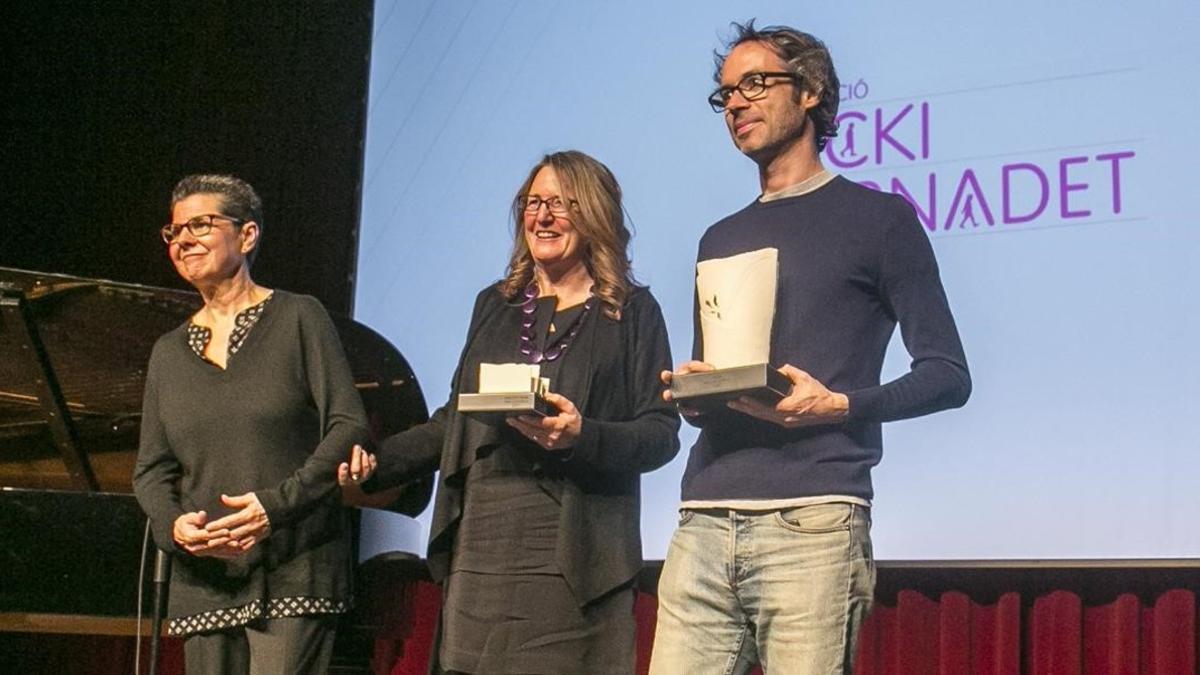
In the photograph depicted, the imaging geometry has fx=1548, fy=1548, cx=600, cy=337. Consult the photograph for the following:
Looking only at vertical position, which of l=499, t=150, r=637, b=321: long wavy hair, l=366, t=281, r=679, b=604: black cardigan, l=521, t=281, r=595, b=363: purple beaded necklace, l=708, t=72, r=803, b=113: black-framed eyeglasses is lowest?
l=366, t=281, r=679, b=604: black cardigan

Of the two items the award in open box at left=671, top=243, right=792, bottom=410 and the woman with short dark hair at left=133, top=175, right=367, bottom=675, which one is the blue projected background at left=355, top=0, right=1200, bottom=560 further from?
the award in open box at left=671, top=243, right=792, bottom=410

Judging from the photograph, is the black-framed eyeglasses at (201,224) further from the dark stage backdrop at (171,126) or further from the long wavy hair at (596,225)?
the dark stage backdrop at (171,126)

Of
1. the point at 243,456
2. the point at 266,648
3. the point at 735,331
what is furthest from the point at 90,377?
the point at 735,331

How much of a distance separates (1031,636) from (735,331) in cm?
224

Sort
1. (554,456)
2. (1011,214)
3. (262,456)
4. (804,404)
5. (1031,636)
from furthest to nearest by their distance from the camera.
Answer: (1031,636), (1011,214), (262,456), (554,456), (804,404)

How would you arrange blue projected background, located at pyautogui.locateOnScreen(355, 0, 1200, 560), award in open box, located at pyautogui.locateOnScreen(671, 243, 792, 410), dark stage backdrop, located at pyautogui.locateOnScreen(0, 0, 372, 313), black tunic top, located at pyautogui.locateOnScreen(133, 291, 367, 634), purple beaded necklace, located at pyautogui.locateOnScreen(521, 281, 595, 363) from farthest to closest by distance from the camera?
dark stage backdrop, located at pyautogui.locateOnScreen(0, 0, 372, 313) → blue projected background, located at pyautogui.locateOnScreen(355, 0, 1200, 560) → black tunic top, located at pyautogui.locateOnScreen(133, 291, 367, 634) → purple beaded necklace, located at pyautogui.locateOnScreen(521, 281, 595, 363) → award in open box, located at pyautogui.locateOnScreen(671, 243, 792, 410)

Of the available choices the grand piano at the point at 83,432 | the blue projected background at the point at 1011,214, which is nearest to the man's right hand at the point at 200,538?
the grand piano at the point at 83,432

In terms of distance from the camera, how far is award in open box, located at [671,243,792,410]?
195 cm

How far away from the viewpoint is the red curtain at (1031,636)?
12.0 feet

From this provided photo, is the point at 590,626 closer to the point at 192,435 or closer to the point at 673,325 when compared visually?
the point at 192,435

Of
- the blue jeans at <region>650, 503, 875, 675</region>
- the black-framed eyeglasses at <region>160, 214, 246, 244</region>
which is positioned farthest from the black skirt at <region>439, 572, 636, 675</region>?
the black-framed eyeglasses at <region>160, 214, 246, 244</region>

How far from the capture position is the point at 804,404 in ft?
6.46

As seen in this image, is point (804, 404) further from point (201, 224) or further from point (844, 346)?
point (201, 224)

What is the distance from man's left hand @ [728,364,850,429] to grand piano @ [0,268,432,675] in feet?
5.67
